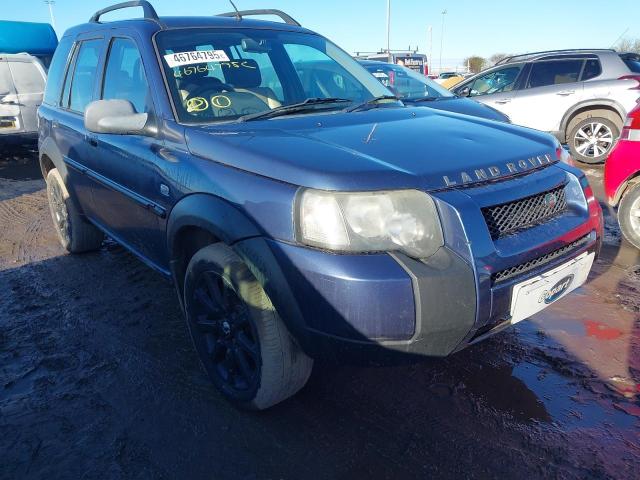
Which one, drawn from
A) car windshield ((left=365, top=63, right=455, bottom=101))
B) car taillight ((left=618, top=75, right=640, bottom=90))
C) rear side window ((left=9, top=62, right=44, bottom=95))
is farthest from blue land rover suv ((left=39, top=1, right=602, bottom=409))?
rear side window ((left=9, top=62, right=44, bottom=95))

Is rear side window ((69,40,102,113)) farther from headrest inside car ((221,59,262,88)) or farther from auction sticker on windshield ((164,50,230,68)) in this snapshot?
headrest inside car ((221,59,262,88))

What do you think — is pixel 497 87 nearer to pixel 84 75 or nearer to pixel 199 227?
pixel 84 75

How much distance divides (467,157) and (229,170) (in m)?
1.01

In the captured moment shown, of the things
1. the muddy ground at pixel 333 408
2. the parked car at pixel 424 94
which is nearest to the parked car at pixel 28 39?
the parked car at pixel 424 94

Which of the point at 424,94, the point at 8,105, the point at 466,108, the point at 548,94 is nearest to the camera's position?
the point at 466,108

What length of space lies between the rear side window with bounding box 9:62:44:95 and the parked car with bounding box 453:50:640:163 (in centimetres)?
802

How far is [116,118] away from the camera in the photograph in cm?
253

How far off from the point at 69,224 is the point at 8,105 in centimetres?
571

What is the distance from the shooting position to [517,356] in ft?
8.95

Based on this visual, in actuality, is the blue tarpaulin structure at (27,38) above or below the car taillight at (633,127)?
above

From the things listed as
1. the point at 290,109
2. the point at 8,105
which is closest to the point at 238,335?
the point at 290,109

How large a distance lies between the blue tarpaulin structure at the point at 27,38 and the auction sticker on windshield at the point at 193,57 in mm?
10737

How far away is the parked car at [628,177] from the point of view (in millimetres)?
4008

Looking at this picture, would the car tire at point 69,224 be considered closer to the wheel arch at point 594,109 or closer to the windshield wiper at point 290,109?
the windshield wiper at point 290,109
